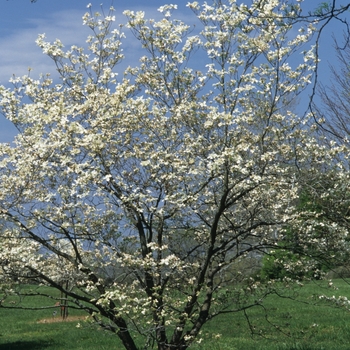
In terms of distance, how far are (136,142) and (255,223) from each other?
2486 mm

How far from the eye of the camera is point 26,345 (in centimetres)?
1548

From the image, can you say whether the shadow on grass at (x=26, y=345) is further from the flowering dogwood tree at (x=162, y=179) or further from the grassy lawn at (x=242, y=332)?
the flowering dogwood tree at (x=162, y=179)

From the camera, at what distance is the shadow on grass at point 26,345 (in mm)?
15102

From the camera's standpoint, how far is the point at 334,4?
5117 mm

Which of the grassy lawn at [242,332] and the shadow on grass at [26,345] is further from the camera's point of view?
the shadow on grass at [26,345]

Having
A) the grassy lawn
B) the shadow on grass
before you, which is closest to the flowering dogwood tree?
the grassy lawn

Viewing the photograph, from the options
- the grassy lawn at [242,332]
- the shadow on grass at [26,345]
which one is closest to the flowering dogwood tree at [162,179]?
the grassy lawn at [242,332]

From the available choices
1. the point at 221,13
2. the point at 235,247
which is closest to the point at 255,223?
the point at 235,247

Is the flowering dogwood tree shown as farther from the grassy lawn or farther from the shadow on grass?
the shadow on grass

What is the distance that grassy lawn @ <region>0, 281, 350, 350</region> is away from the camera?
39.6 ft

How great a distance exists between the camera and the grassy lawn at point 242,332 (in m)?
12.1

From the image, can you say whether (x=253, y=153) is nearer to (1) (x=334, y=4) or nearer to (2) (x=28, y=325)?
(1) (x=334, y=4)

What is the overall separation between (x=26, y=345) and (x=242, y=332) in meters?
5.88

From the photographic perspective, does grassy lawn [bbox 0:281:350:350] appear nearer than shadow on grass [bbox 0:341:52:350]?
Yes
